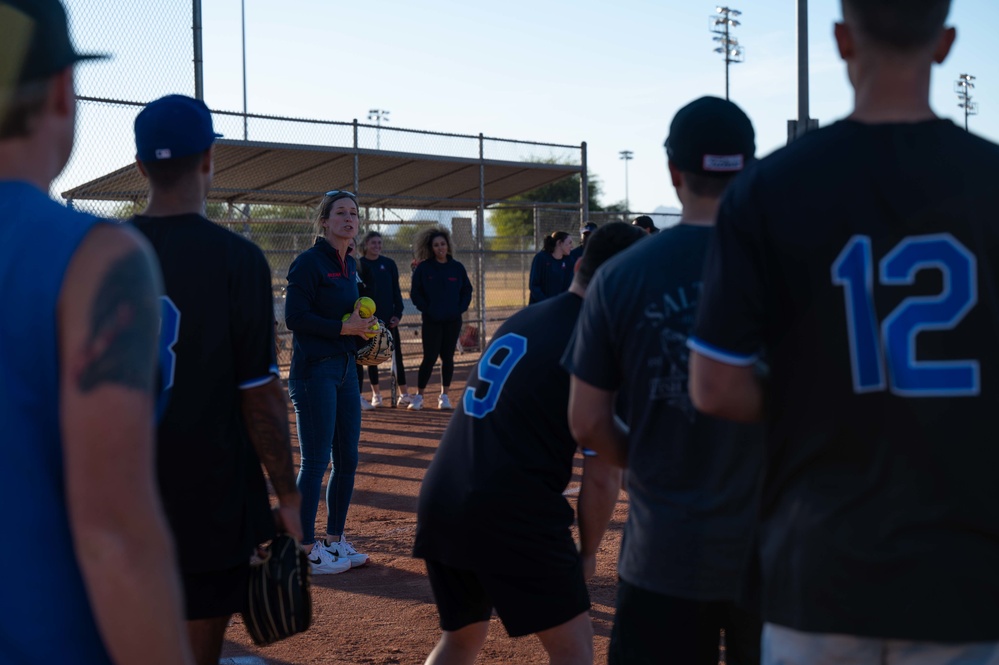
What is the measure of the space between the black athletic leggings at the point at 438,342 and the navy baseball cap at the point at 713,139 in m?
10.3

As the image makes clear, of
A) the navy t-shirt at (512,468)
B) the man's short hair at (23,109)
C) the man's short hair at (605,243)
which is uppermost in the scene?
the man's short hair at (23,109)

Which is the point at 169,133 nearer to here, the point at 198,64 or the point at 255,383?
the point at 255,383

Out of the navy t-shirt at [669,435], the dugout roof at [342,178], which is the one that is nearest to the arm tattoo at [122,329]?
the navy t-shirt at [669,435]

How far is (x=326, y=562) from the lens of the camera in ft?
21.0

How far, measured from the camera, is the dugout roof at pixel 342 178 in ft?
43.6

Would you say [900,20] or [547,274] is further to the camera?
[547,274]

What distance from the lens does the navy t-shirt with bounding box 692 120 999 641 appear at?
175cm

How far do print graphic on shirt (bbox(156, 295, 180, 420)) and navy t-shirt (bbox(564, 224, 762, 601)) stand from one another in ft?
4.10

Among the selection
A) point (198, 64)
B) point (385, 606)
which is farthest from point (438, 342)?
point (385, 606)

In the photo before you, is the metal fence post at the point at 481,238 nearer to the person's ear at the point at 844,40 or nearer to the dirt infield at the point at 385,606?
the dirt infield at the point at 385,606

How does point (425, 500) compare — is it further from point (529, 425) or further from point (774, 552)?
point (774, 552)

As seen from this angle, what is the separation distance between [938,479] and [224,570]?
2.22 metres

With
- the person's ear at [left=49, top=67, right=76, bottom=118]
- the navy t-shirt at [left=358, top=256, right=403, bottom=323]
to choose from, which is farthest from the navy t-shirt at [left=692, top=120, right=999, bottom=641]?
the navy t-shirt at [left=358, top=256, right=403, bottom=323]

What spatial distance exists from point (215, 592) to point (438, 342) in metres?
9.89
